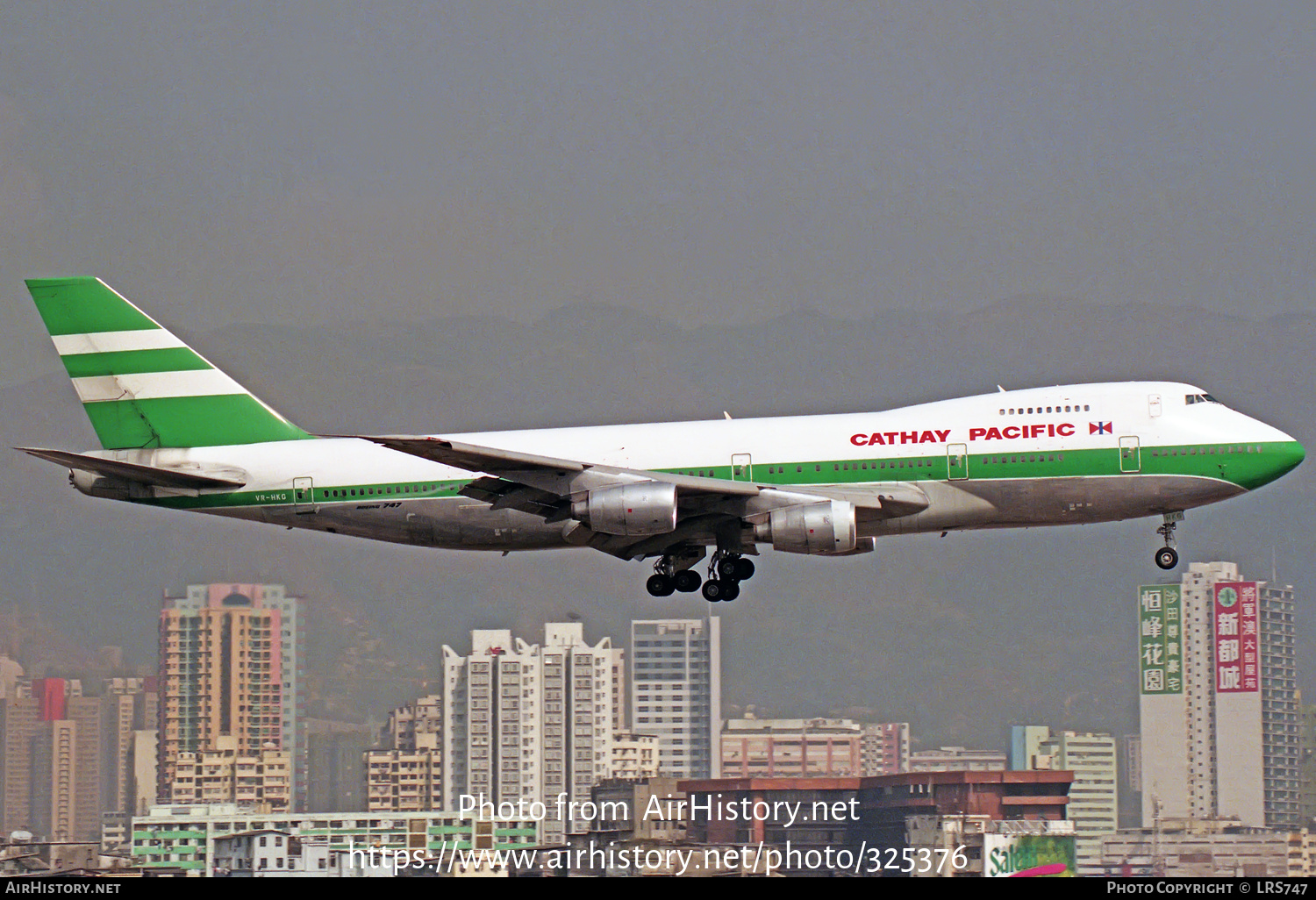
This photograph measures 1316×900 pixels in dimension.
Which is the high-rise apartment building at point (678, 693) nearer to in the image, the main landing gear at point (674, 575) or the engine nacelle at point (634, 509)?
the main landing gear at point (674, 575)

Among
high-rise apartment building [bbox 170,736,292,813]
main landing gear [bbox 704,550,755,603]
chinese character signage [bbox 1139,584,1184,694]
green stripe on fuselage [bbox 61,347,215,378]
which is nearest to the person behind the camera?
main landing gear [bbox 704,550,755,603]

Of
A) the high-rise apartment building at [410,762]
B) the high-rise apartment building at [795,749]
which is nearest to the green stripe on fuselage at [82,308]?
the high-rise apartment building at [410,762]

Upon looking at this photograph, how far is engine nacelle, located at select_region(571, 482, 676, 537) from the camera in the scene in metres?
37.6

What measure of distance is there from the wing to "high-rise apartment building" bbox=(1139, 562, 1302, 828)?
3383 inches

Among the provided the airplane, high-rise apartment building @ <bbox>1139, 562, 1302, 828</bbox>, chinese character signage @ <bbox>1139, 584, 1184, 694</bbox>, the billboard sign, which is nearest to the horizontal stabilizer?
the airplane

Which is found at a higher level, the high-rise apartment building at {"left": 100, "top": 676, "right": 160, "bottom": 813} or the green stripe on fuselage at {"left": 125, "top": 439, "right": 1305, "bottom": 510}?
the green stripe on fuselage at {"left": 125, "top": 439, "right": 1305, "bottom": 510}

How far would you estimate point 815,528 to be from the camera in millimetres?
37312

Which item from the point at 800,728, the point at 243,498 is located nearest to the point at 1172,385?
the point at 243,498

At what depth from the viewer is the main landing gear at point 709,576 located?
1629 inches

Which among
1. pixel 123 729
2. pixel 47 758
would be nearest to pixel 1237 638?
pixel 123 729

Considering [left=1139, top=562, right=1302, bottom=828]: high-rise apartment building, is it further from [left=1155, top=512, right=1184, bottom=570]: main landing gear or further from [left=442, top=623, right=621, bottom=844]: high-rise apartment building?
[left=1155, top=512, right=1184, bottom=570]: main landing gear

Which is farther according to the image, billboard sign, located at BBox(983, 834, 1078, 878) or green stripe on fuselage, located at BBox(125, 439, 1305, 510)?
billboard sign, located at BBox(983, 834, 1078, 878)

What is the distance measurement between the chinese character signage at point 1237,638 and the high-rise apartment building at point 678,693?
3970 centimetres
